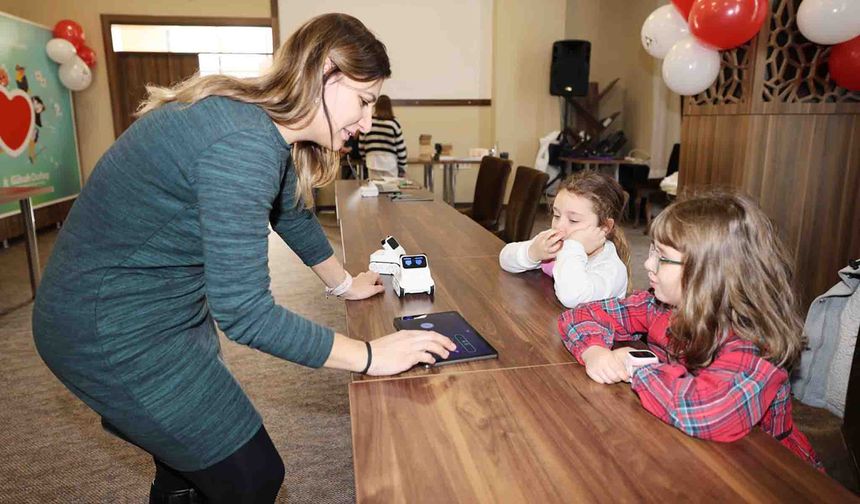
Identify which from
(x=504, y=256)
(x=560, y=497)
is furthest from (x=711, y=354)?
(x=504, y=256)

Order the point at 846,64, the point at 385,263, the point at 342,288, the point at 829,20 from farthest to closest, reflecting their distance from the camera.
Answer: the point at 846,64 < the point at 829,20 < the point at 385,263 < the point at 342,288

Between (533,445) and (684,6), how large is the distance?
3712 mm

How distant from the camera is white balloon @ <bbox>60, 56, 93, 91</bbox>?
6.14m

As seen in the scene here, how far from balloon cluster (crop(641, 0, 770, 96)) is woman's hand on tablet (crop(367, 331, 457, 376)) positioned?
277 centimetres

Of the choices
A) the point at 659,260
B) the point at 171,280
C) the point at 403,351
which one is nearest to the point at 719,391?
the point at 659,260

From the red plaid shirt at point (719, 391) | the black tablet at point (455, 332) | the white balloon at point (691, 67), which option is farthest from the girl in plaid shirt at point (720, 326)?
the white balloon at point (691, 67)

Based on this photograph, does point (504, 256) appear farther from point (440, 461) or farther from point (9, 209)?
point (9, 209)

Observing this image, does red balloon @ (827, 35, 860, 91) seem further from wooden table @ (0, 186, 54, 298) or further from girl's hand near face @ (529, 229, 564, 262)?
wooden table @ (0, 186, 54, 298)

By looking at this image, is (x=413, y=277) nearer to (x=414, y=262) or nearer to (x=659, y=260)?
(x=414, y=262)

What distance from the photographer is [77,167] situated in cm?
663

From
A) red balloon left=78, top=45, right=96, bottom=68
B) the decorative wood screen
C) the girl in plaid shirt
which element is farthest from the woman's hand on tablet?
red balloon left=78, top=45, right=96, bottom=68

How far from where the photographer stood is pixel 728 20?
3.04 m

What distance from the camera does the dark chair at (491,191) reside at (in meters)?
3.70

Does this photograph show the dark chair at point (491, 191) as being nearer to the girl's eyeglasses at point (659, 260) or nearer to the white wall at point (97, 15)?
the girl's eyeglasses at point (659, 260)
